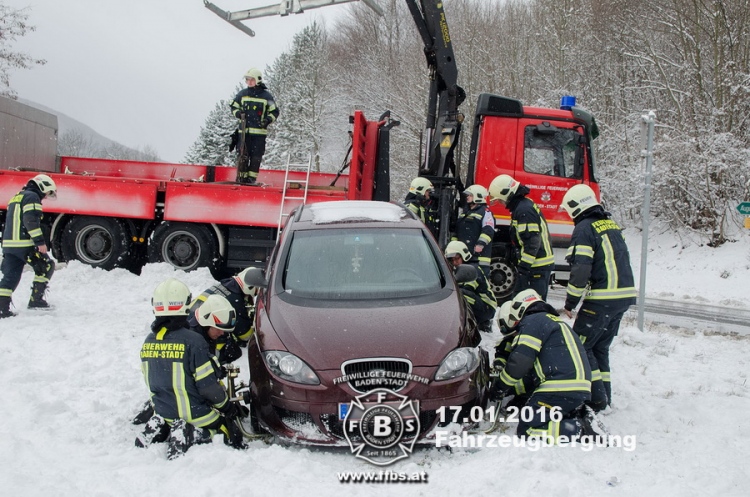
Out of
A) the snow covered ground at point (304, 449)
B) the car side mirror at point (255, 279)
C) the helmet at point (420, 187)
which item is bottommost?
the snow covered ground at point (304, 449)

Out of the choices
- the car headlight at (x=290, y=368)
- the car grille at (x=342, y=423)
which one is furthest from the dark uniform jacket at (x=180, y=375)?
the car grille at (x=342, y=423)

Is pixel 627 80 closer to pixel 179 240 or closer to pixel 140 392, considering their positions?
pixel 179 240

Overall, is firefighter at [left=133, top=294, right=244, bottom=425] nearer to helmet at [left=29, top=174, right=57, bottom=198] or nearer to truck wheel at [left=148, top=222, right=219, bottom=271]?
helmet at [left=29, top=174, right=57, bottom=198]

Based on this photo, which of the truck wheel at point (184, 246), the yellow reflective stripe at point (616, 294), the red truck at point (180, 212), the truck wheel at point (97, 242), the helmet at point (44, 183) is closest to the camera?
the yellow reflective stripe at point (616, 294)

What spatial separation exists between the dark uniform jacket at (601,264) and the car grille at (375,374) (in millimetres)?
1979

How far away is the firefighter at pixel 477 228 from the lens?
7293 millimetres

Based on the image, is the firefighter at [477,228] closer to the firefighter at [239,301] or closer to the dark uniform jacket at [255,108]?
the firefighter at [239,301]

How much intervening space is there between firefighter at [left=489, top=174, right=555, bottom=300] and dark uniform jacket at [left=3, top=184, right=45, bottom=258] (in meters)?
5.20

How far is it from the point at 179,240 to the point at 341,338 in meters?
6.31

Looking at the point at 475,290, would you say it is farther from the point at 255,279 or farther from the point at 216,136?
the point at 216,136

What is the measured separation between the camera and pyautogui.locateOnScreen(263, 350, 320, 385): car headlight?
393 centimetres

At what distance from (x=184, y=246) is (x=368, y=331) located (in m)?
6.27

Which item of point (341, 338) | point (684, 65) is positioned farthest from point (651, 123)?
point (684, 65)

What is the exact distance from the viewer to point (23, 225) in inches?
290
